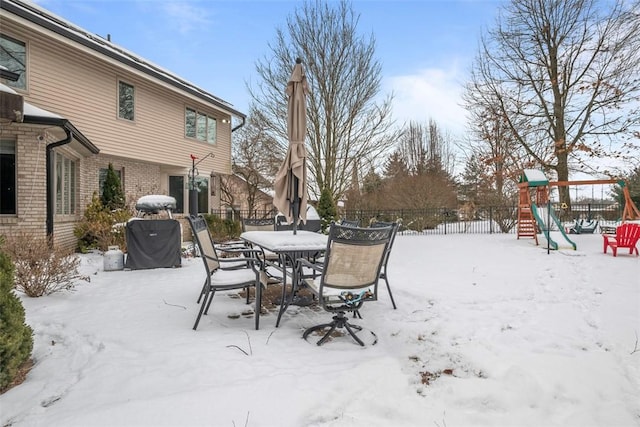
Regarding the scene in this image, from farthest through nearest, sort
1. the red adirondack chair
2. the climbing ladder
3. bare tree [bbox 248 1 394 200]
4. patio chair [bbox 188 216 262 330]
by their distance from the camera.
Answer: bare tree [bbox 248 1 394 200] → the climbing ladder → the red adirondack chair → patio chair [bbox 188 216 262 330]

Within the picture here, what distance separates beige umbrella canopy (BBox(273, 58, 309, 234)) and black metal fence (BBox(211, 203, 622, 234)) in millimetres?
11939

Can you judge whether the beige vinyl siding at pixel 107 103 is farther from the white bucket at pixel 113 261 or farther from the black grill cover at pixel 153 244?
the black grill cover at pixel 153 244

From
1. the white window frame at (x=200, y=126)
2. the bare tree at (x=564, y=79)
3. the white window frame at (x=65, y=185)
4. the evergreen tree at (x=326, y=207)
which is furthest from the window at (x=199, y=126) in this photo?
the bare tree at (x=564, y=79)

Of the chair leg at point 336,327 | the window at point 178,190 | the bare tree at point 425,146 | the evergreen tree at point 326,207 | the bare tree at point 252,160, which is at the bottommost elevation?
the chair leg at point 336,327

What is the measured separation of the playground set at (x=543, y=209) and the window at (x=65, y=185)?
11902mm

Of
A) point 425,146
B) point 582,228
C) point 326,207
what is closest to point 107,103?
point 326,207

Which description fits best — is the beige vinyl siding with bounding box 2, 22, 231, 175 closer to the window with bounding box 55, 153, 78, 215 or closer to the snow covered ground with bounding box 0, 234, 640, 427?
the window with bounding box 55, 153, 78, 215

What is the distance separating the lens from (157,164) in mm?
14000

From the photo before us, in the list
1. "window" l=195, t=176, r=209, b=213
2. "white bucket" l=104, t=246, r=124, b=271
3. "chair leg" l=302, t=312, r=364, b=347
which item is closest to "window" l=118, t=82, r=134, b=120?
"window" l=195, t=176, r=209, b=213

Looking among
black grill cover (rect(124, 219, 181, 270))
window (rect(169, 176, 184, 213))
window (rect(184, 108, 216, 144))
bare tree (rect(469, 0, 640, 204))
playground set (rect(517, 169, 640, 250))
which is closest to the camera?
black grill cover (rect(124, 219, 181, 270))

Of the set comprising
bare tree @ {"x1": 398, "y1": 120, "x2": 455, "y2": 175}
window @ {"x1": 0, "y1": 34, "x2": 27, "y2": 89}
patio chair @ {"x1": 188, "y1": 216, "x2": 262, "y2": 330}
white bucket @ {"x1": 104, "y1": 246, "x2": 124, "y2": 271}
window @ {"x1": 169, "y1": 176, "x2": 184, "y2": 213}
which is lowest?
white bucket @ {"x1": 104, "y1": 246, "x2": 124, "y2": 271}

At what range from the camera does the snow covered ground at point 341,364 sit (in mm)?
2258

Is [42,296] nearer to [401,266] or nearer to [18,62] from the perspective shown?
[401,266]

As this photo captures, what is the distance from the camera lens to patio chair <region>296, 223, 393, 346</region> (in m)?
3.21
